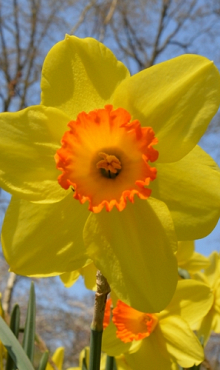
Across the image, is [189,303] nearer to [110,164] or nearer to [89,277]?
[89,277]

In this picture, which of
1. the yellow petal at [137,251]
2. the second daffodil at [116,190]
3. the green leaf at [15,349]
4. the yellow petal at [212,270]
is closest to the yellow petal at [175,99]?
the second daffodil at [116,190]

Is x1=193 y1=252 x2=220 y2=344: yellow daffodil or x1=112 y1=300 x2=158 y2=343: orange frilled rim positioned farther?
x1=193 y1=252 x2=220 y2=344: yellow daffodil

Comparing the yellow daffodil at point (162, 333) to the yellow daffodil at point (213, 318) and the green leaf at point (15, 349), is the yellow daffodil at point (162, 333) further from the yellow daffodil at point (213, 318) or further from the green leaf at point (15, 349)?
the green leaf at point (15, 349)

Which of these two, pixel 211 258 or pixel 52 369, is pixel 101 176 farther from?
pixel 211 258

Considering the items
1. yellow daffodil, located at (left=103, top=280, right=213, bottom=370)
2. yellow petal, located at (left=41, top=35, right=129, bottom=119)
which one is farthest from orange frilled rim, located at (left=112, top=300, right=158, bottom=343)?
yellow petal, located at (left=41, top=35, right=129, bottom=119)

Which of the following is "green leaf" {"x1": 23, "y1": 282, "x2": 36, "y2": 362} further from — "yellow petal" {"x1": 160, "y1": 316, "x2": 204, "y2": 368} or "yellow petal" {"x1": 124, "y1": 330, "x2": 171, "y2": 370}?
"yellow petal" {"x1": 160, "y1": 316, "x2": 204, "y2": 368}
